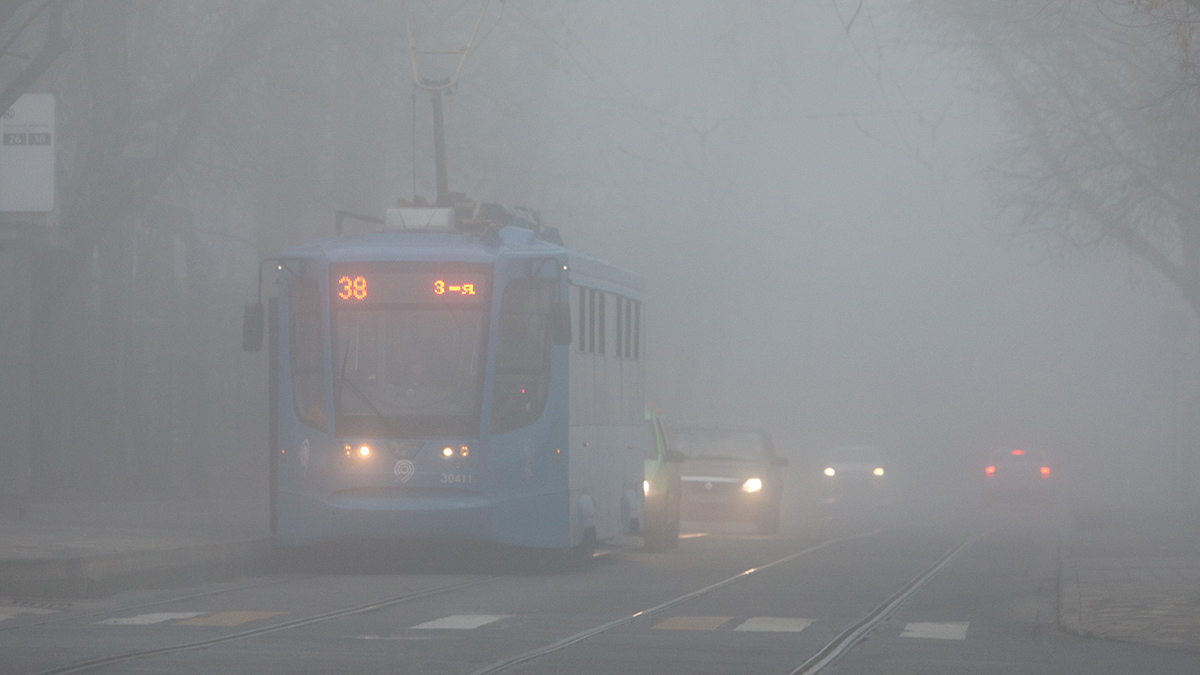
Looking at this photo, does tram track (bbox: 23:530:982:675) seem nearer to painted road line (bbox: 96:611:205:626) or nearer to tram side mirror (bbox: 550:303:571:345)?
painted road line (bbox: 96:611:205:626)

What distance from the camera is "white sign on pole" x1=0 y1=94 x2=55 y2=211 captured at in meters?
19.1

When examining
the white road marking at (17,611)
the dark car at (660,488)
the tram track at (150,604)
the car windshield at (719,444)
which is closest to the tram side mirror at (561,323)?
the tram track at (150,604)

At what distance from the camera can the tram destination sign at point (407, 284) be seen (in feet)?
57.6

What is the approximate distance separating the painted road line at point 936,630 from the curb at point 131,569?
609cm

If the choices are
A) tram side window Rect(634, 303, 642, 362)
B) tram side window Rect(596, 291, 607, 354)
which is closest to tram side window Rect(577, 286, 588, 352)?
tram side window Rect(596, 291, 607, 354)

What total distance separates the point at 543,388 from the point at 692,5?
119ft

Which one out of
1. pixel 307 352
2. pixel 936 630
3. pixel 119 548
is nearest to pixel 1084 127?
pixel 307 352

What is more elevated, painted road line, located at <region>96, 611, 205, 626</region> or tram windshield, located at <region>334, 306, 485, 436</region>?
tram windshield, located at <region>334, 306, 485, 436</region>

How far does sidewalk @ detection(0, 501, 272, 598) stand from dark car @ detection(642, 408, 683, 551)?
4.33m

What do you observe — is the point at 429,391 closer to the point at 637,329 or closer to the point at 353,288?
the point at 353,288

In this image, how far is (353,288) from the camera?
695 inches

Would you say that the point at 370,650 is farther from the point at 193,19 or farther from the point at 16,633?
the point at 193,19

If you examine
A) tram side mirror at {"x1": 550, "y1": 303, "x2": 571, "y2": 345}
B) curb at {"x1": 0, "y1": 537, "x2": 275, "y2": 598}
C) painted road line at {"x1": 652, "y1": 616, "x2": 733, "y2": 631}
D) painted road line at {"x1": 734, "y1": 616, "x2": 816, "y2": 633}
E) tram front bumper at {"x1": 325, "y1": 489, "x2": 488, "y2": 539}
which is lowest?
painted road line at {"x1": 734, "y1": 616, "x2": 816, "y2": 633}

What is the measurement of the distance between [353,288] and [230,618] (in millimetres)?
5251
